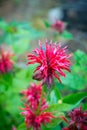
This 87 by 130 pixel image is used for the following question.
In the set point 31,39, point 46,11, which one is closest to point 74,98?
point 31,39

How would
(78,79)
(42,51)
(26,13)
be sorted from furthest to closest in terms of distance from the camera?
(26,13), (78,79), (42,51)

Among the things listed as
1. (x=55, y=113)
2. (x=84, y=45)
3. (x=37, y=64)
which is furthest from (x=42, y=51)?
(x=84, y=45)

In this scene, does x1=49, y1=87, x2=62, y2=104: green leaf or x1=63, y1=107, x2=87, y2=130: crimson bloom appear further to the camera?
x1=49, y1=87, x2=62, y2=104: green leaf

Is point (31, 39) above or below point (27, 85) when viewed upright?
above

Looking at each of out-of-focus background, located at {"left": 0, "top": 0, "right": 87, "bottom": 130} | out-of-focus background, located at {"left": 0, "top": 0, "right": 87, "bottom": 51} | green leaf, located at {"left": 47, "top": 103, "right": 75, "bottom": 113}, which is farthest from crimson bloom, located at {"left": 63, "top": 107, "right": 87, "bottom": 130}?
out-of-focus background, located at {"left": 0, "top": 0, "right": 87, "bottom": 51}

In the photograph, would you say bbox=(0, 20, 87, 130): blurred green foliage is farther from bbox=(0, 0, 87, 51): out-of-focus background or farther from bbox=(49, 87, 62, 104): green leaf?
bbox=(0, 0, 87, 51): out-of-focus background

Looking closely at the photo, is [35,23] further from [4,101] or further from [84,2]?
[4,101]

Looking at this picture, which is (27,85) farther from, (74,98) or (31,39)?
(31,39)

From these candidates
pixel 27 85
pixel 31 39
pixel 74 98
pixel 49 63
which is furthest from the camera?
pixel 31 39
